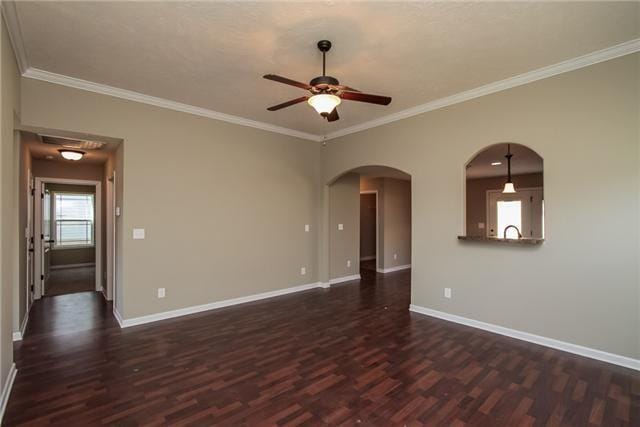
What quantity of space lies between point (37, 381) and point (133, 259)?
1584mm

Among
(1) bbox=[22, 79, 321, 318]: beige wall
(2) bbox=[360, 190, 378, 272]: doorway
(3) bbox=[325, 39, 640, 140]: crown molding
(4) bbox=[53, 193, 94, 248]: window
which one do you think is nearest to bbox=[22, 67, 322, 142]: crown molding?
(1) bbox=[22, 79, 321, 318]: beige wall

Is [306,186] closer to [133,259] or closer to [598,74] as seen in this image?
[133,259]

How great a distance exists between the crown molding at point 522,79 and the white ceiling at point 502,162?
1.28 meters

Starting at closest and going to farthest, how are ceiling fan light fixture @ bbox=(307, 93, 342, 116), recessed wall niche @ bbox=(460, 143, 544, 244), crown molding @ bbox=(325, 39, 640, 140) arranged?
ceiling fan light fixture @ bbox=(307, 93, 342, 116)
crown molding @ bbox=(325, 39, 640, 140)
recessed wall niche @ bbox=(460, 143, 544, 244)

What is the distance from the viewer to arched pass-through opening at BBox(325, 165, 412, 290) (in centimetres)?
640

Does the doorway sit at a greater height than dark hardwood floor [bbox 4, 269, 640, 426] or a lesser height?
greater

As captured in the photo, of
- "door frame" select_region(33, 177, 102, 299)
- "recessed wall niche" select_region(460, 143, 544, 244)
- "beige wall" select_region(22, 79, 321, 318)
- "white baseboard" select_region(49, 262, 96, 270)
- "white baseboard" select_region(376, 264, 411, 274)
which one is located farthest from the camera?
"white baseboard" select_region(49, 262, 96, 270)

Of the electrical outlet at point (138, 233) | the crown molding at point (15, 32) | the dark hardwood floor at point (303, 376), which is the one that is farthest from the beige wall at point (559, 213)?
the crown molding at point (15, 32)

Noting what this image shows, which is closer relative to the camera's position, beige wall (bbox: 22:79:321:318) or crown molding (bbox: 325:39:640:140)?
crown molding (bbox: 325:39:640:140)

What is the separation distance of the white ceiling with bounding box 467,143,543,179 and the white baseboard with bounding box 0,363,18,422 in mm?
5707

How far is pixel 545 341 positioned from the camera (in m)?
3.32

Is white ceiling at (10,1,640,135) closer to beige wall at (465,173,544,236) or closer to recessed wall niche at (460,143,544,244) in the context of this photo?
recessed wall niche at (460,143,544,244)

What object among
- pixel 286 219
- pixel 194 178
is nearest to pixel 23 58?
pixel 194 178

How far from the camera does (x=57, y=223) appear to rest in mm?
8711
